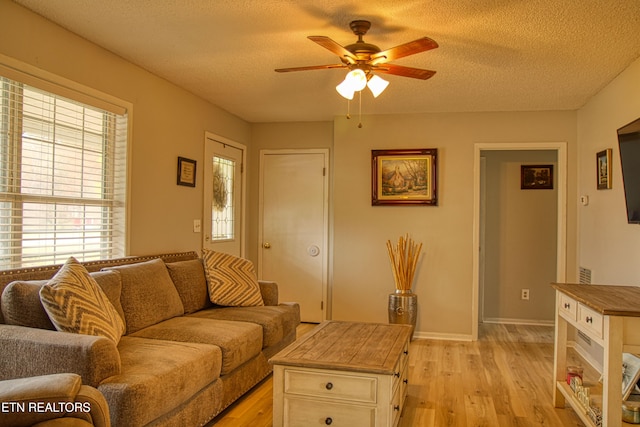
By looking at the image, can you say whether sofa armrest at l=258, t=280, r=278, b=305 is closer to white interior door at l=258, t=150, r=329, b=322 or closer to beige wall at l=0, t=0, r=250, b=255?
beige wall at l=0, t=0, r=250, b=255

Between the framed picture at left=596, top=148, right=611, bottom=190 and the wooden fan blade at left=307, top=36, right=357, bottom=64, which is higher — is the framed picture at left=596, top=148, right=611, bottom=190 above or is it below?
below

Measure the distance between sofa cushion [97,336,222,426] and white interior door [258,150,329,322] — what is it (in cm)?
274

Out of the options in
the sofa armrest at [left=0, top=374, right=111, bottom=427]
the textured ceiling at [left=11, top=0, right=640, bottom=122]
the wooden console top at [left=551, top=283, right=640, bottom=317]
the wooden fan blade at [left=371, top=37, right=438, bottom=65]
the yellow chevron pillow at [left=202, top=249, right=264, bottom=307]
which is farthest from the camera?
the yellow chevron pillow at [left=202, top=249, right=264, bottom=307]

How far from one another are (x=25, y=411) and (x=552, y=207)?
5.41 meters

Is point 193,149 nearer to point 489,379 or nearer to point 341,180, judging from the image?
point 341,180

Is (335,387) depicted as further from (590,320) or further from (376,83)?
(376,83)

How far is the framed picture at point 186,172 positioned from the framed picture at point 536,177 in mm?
3688

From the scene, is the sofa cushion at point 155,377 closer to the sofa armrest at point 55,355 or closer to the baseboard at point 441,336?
the sofa armrest at point 55,355

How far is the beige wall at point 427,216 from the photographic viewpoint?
470 cm

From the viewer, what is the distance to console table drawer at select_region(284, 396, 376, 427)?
2248mm

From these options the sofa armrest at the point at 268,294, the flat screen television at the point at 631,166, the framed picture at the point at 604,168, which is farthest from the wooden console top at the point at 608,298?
the sofa armrest at the point at 268,294

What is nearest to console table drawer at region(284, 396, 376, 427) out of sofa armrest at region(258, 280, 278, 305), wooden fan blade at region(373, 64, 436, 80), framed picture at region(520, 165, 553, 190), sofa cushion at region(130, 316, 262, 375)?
sofa cushion at region(130, 316, 262, 375)

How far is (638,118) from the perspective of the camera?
3033 mm

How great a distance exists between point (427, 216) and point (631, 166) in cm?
202
